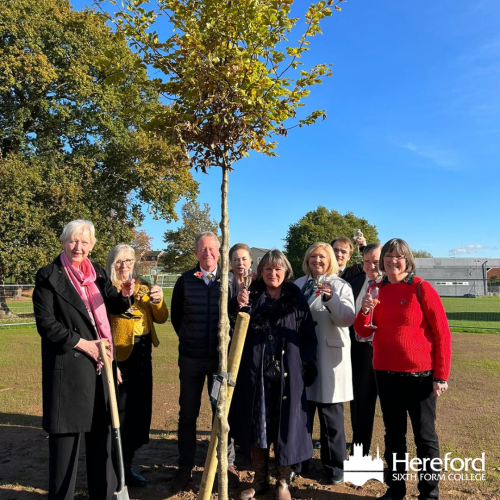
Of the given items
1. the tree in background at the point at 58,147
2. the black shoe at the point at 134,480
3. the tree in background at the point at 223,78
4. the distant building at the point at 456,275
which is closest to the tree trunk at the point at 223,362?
the tree in background at the point at 223,78

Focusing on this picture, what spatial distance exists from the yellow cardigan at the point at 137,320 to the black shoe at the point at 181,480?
1219 mm

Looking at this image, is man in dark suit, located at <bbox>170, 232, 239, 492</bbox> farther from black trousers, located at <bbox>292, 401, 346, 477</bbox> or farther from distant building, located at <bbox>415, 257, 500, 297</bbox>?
distant building, located at <bbox>415, 257, 500, 297</bbox>

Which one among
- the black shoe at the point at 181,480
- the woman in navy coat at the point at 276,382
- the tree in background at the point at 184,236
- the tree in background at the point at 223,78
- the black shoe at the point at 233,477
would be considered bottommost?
the black shoe at the point at 233,477

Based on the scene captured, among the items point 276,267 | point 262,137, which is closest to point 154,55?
point 262,137

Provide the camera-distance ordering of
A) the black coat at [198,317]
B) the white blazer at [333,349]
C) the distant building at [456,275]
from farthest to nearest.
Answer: the distant building at [456,275] → the white blazer at [333,349] → the black coat at [198,317]

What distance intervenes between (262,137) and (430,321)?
2.11m

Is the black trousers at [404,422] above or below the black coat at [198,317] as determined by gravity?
below

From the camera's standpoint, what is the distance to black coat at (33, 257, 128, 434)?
323 cm

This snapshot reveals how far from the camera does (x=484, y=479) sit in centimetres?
421

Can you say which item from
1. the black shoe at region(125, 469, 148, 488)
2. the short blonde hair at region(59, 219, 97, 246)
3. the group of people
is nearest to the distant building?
the group of people

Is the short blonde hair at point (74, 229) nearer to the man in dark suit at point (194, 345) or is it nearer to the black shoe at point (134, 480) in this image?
the man in dark suit at point (194, 345)

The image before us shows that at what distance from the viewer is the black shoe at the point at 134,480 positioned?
4.24 m

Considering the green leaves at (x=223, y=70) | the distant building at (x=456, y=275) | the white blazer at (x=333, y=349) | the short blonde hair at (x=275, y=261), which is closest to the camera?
the green leaves at (x=223, y=70)

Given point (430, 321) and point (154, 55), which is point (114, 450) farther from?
point (154, 55)
